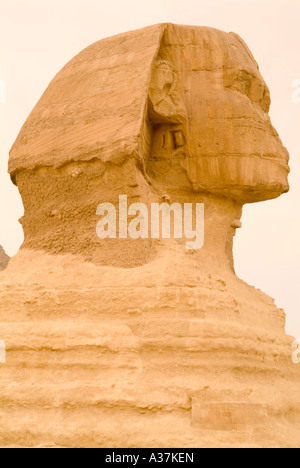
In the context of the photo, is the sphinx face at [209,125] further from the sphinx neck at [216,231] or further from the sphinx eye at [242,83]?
the sphinx neck at [216,231]

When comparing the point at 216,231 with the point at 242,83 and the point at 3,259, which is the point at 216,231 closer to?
the point at 242,83

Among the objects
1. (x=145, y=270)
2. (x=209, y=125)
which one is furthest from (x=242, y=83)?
(x=145, y=270)

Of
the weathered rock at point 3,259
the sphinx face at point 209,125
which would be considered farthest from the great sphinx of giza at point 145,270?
the weathered rock at point 3,259

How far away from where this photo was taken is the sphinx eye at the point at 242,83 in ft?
30.4

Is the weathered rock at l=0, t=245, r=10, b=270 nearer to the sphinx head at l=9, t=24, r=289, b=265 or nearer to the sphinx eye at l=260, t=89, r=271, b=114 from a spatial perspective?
the sphinx head at l=9, t=24, r=289, b=265

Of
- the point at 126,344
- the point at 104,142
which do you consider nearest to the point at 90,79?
the point at 104,142

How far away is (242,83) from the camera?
9.36 metres

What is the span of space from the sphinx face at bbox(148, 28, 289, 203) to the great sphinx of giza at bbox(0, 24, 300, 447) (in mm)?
17

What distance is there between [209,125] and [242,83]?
77 centimetres

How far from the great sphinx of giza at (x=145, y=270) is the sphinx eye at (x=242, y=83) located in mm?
32

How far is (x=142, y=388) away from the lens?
23.6ft

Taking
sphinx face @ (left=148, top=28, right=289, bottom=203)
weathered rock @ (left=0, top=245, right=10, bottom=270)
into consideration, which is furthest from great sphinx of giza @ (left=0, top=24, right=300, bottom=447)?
weathered rock @ (left=0, top=245, right=10, bottom=270)

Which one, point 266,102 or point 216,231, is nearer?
point 216,231

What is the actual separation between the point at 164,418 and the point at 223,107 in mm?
3766
